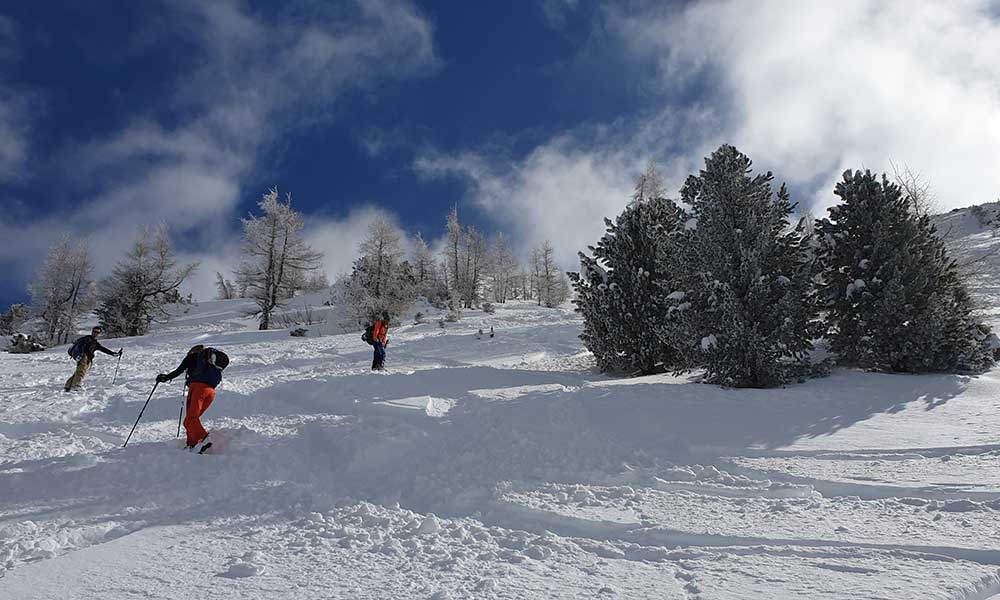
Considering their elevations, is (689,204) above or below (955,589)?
above

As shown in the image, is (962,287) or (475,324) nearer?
(962,287)

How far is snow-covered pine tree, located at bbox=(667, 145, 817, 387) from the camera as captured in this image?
11.1 meters

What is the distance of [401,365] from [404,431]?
371 inches

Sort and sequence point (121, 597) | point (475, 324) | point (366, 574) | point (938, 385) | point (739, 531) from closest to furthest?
point (121, 597) < point (366, 574) < point (739, 531) < point (938, 385) < point (475, 324)

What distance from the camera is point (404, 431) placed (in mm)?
7605

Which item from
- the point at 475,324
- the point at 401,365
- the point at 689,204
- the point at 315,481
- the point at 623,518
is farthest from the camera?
the point at 475,324

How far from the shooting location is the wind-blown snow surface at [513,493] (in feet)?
10.8

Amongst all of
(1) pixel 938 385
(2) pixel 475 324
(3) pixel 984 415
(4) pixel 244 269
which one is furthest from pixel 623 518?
(4) pixel 244 269

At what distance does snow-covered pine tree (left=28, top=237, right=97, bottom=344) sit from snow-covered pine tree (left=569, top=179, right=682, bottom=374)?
38.5 meters

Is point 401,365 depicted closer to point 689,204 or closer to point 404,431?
point 404,431

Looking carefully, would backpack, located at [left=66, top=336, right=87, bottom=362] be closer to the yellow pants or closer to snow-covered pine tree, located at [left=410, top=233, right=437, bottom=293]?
the yellow pants

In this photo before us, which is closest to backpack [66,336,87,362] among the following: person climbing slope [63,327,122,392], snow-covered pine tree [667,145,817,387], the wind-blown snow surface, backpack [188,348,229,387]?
person climbing slope [63,327,122,392]

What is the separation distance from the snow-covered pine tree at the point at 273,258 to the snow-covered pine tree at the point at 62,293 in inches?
485

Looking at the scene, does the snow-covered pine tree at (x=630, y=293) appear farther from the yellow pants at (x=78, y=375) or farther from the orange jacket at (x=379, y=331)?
the yellow pants at (x=78, y=375)
